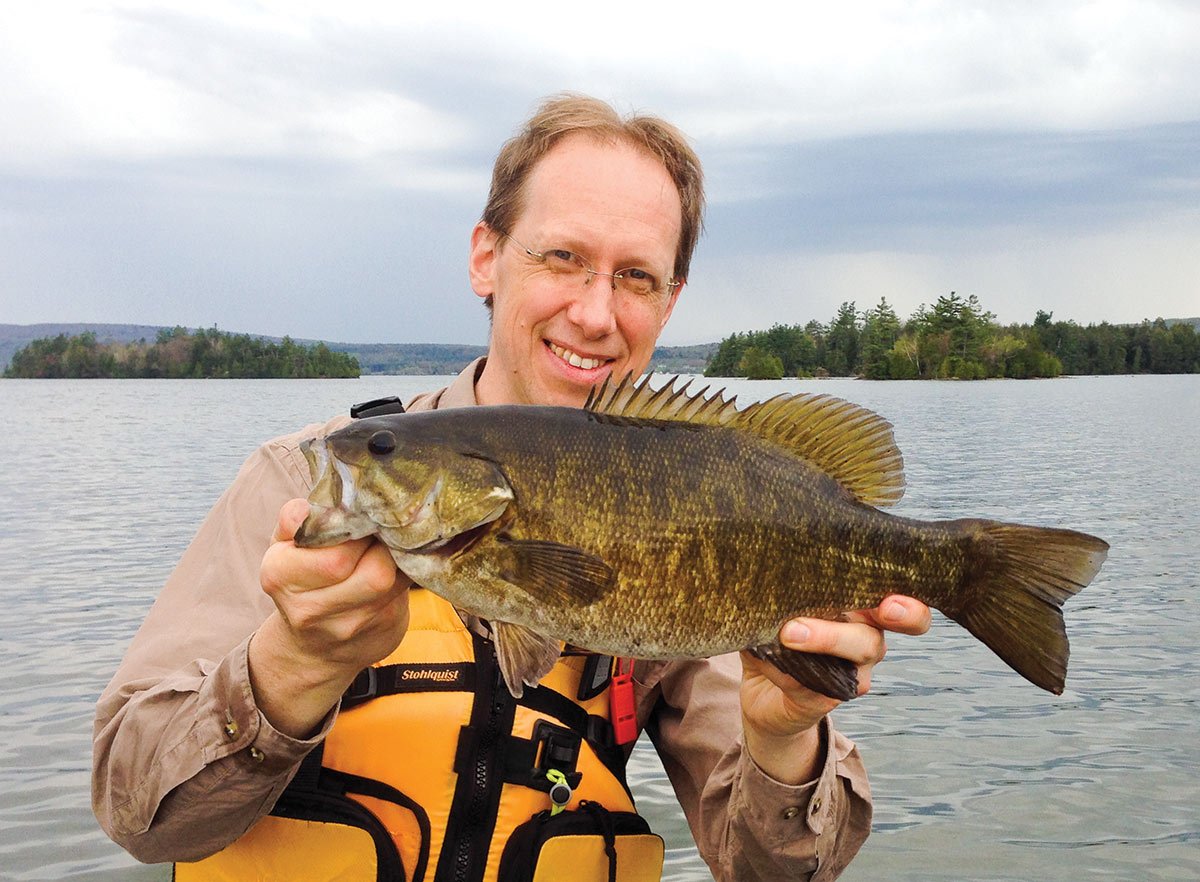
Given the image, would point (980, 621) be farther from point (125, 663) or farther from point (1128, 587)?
point (1128, 587)

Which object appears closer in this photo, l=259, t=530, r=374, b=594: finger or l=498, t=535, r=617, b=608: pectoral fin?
l=259, t=530, r=374, b=594: finger

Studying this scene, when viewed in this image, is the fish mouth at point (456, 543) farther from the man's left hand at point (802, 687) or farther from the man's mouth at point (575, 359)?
the man's mouth at point (575, 359)

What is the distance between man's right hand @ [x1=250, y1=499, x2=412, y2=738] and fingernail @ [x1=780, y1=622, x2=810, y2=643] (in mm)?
1034

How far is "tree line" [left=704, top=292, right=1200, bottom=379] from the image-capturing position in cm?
12888

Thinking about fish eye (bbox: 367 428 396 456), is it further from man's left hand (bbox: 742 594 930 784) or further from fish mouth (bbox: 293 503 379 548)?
man's left hand (bbox: 742 594 930 784)

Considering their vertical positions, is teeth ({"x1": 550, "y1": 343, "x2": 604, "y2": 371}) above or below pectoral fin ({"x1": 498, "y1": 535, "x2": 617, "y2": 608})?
above

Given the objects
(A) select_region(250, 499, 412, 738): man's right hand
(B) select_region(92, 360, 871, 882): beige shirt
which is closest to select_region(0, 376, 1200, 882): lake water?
(B) select_region(92, 360, 871, 882): beige shirt

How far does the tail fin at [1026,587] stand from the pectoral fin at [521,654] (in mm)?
1230

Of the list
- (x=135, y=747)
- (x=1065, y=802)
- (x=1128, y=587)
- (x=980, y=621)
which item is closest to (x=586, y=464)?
(x=980, y=621)

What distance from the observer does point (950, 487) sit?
914 inches

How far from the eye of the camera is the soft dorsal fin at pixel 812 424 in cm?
309

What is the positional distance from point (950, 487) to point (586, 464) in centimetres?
2187

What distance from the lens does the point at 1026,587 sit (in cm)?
302

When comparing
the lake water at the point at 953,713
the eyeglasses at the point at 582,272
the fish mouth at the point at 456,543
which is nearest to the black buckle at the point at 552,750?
the fish mouth at the point at 456,543
